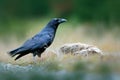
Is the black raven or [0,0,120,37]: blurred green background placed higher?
[0,0,120,37]: blurred green background

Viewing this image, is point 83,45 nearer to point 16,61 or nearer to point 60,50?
point 60,50

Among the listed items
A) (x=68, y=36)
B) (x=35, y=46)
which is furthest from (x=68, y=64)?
(x=68, y=36)

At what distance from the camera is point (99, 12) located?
19.6 meters

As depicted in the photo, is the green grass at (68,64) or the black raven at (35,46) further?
the black raven at (35,46)

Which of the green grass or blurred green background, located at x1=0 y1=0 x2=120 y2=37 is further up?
blurred green background, located at x1=0 y1=0 x2=120 y2=37

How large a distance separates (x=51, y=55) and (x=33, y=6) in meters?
4.98

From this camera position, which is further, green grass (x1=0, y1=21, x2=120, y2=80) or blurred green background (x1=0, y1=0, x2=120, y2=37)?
blurred green background (x1=0, y1=0, x2=120, y2=37)

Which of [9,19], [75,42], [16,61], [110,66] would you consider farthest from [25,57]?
[9,19]

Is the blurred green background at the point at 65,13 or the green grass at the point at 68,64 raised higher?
the blurred green background at the point at 65,13

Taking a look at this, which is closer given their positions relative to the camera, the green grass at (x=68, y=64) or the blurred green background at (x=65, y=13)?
the green grass at (x=68, y=64)

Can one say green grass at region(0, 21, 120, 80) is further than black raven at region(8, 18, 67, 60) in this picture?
No

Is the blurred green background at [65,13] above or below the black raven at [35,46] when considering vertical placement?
above

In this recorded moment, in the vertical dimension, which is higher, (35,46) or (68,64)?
(35,46)

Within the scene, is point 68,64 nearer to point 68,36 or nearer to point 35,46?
point 35,46
